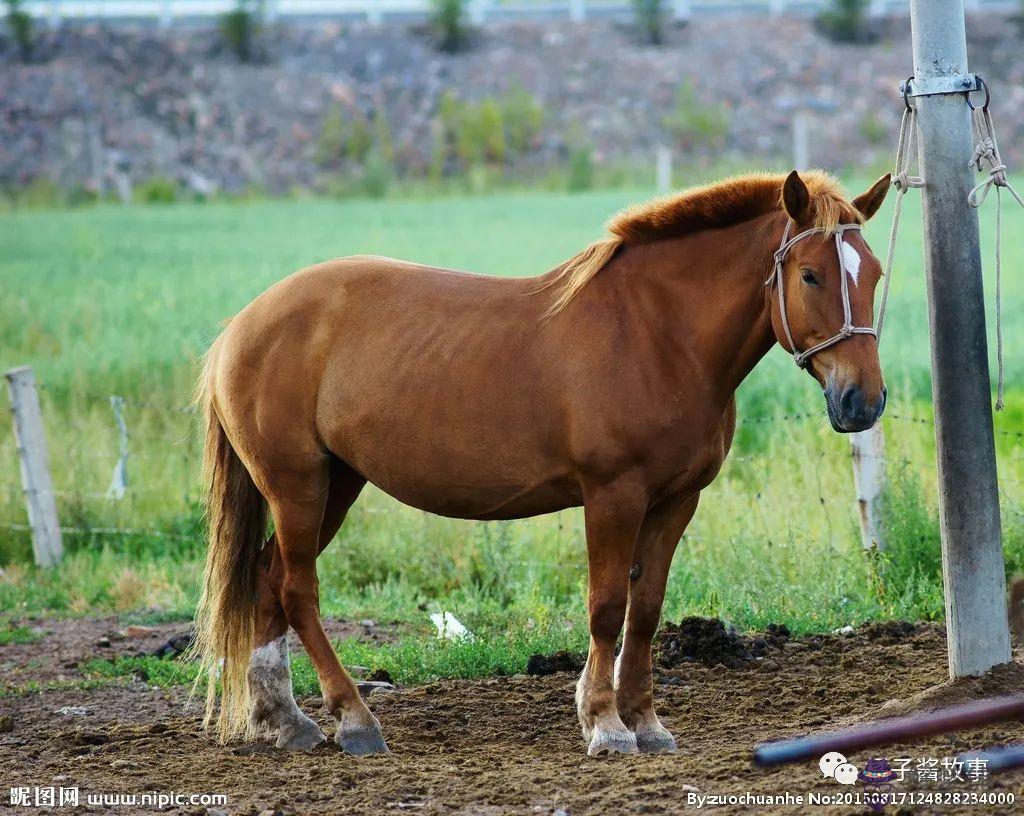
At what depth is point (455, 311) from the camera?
5.09 metres

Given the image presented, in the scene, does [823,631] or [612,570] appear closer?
[612,570]

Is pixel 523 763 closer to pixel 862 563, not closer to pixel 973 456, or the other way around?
pixel 973 456

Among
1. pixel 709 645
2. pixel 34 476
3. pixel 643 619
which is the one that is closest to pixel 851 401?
pixel 643 619

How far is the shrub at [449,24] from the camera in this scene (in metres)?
44.4

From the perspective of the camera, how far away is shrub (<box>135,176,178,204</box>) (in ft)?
114

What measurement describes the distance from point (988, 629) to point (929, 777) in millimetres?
1199

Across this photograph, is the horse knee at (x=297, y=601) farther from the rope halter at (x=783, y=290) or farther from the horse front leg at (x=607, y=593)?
the rope halter at (x=783, y=290)

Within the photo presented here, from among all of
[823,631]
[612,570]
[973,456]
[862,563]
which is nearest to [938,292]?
[973,456]

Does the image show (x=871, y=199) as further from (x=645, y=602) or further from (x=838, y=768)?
(x=838, y=768)

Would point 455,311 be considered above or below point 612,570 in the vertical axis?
above

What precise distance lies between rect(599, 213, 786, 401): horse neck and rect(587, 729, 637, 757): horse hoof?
1348mm

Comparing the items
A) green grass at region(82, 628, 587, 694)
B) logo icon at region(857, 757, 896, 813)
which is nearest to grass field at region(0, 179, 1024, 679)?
green grass at region(82, 628, 587, 694)

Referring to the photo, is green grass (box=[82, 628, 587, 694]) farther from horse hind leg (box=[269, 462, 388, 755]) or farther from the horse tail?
horse hind leg (box=[269, 462, 388, 755])

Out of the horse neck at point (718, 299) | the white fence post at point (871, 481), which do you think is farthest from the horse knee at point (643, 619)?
the white fence post at point (871, 481)
